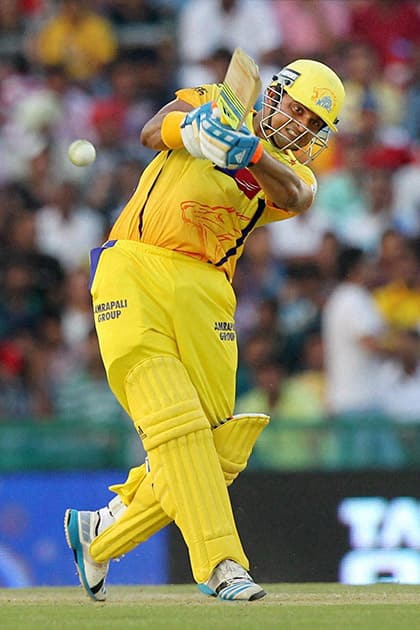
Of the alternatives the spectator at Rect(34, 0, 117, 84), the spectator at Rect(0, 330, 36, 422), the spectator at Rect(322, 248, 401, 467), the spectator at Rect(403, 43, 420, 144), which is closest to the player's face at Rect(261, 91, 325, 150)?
the spectator at Rect(322, 248, 401, 467)

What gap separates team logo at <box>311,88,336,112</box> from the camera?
5383 millimetres

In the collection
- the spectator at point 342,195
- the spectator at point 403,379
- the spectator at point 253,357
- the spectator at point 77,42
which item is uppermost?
the spectator at point 77,42

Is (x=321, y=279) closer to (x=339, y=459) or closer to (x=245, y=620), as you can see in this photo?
(x=339, y=459)

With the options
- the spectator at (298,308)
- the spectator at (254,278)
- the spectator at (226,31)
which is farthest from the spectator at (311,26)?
the spectator at (298,308)

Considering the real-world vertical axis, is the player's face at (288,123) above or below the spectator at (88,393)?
above

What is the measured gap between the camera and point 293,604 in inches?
205

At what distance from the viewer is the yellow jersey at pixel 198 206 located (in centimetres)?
539

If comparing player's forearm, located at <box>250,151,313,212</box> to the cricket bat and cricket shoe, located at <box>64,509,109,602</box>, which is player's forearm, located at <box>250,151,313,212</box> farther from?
cricket shoe, located at <box>64,509,109,602</box>

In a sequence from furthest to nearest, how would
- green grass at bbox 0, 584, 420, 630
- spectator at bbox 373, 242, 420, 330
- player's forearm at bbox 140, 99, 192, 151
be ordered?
spectator at bbox 373, 242, 420, 330 → player's forearm at bbox 140, 99, 192, 151 → green grass at bbox 0, 584, 420, 630

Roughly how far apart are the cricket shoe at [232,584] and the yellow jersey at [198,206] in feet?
3.73

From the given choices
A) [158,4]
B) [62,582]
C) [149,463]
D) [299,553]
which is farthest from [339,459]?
[158,4]

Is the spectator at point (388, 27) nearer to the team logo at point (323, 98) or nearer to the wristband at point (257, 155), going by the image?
the team logo at point (323, 98)

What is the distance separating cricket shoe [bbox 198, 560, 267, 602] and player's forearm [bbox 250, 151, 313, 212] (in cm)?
131

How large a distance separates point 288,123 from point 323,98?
0.53ft
